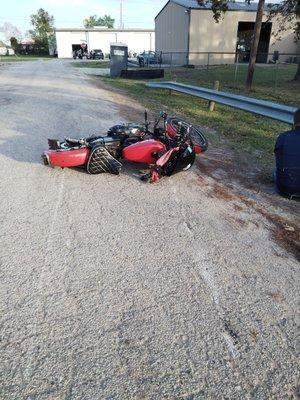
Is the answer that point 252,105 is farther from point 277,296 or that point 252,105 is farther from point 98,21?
point 98,21

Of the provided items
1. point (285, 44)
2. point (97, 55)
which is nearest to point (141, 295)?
point (285, 44)

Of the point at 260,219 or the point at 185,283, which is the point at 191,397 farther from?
the point at 260,219

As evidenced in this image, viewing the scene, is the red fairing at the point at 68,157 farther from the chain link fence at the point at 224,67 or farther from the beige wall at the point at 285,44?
the beige wall at the point at 285,44

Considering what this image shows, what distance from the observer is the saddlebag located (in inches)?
228

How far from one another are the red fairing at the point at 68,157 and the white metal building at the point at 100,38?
2809 inches

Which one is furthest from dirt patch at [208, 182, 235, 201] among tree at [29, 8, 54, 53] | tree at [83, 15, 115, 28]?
tree at [83, 15, 115, 28]

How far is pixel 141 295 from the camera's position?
327 centimetres

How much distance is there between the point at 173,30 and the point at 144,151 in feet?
121

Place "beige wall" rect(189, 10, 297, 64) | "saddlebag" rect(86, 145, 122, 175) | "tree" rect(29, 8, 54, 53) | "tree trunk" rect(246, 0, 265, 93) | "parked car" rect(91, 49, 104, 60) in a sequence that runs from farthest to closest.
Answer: "tree" rect(29, 8, 54, 53) → "parked car" rect(91, 49, 104, 60) → "beige wall" rect(189, 10, 297, 64) → "tree trunk" rect(246, 0, 265, 93) → "saddlebag" rect(86, 145, 122, 175)

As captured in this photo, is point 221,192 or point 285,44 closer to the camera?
point 221,192

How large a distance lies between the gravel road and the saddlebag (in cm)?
28

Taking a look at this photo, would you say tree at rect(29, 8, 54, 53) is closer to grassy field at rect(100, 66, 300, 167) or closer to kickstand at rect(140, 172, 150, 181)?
grassy field at rect(100, 66, 300, 167)

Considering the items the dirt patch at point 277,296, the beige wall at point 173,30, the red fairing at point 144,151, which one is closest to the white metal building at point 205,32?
the beige wall at point 173,30

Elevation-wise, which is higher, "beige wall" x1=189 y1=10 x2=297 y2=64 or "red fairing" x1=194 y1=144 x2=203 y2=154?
"beige wall" x1=189 y1=10 x2=297 y2=64
